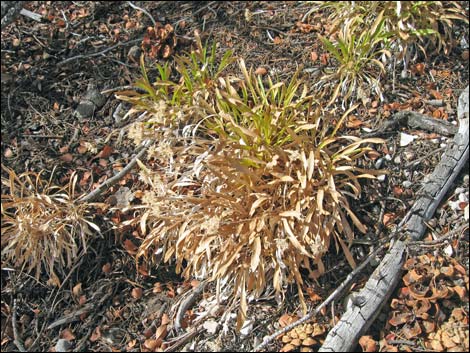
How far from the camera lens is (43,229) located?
2.83 m

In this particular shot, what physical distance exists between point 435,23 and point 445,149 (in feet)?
2.74

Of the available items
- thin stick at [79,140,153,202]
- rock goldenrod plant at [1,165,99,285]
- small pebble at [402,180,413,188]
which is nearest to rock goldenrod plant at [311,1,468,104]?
small pebble at [402,180,413,188]

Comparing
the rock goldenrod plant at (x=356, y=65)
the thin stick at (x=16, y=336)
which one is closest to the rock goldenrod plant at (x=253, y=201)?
the rock goldenrod plant at (x=356, y=65)

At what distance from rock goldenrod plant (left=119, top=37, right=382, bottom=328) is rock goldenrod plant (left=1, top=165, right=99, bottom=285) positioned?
0.34 metres

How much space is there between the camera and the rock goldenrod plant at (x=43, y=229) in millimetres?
2854

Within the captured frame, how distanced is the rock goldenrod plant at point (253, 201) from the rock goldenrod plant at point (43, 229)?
34cm

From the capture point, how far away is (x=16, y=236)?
285 centimetres

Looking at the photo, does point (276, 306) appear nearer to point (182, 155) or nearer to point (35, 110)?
point (182, 155)

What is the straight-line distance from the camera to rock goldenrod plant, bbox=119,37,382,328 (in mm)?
2609

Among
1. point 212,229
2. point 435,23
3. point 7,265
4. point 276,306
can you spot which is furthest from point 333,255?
point 7,265

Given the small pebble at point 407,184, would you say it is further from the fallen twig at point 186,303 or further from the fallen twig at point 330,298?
the fallen twig at point 186,303

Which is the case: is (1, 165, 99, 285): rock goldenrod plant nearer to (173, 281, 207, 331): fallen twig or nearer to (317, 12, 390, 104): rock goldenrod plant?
(173, 281, 207, 331): fallen twig

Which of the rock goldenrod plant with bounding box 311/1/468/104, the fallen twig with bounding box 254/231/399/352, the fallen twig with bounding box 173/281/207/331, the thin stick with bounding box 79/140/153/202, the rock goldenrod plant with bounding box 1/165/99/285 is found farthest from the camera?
the rock goldenrod plant with bounding box 311/1/468/104

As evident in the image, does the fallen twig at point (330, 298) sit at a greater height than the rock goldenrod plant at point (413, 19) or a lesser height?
lesser
